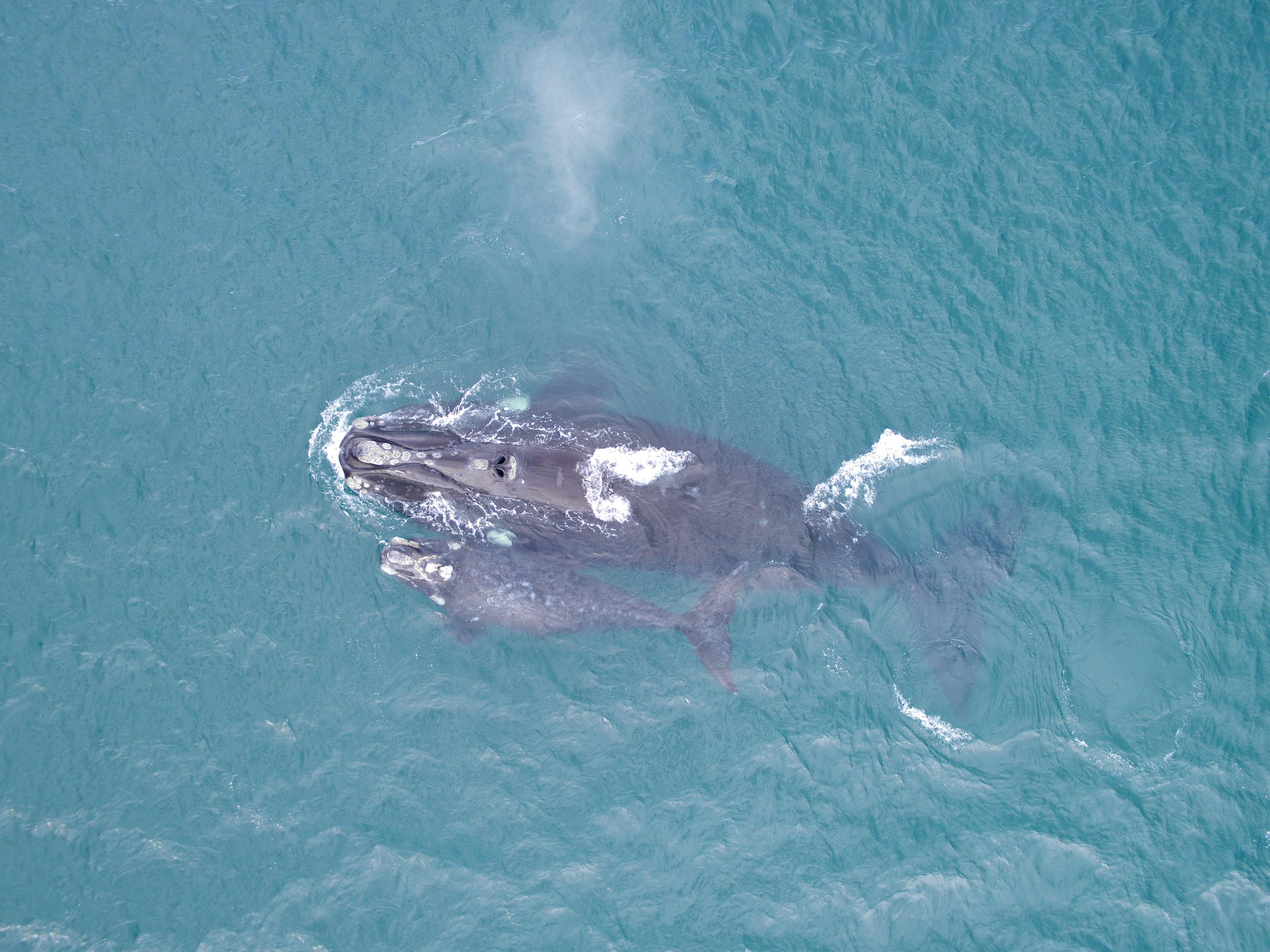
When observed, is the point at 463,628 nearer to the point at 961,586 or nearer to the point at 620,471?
the point at 620,471

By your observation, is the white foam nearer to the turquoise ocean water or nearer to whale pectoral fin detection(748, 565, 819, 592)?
the turquoise ocean water

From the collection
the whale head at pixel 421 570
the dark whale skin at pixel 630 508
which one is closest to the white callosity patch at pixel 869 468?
the dark whale skin at pixel 630 508

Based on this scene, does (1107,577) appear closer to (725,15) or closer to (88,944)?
(725,15)

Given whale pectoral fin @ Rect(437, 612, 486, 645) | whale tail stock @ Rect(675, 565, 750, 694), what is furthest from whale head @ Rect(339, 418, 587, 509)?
whale tail stock @ Rect(675, 565, 750, 694)

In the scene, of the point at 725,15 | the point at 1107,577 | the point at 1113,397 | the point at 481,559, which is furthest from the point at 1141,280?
the point at 481,559

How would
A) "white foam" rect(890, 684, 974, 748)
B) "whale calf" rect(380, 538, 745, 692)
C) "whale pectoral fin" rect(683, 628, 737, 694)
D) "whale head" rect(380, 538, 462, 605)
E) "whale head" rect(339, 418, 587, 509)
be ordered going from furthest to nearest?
1. "whale head" rect(339, 418, 587, 509)
2. "whale head" rect(380, 538, 462, 605)
3. "whale calf" rect(380, 538, 745, 692)
4. "whale pectoral fin" rect(683, 628, 737, 694)
5. "white foam" rect(890, 684, 974, 748)

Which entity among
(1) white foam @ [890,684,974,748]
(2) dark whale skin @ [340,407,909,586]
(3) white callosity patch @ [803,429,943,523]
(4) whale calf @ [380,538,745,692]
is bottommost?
(1) white foam @ [890,684,974,748]

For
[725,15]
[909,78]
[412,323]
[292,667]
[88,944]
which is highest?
[725,15]
